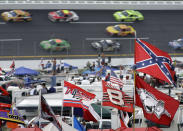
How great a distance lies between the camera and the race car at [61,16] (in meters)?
37.2

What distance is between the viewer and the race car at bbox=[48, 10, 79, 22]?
122ft

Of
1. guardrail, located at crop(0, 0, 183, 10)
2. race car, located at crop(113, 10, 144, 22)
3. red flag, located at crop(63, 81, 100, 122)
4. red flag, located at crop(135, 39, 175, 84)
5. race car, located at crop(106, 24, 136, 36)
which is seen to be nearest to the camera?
red flag, located at crop(135, 39, 175, 84)

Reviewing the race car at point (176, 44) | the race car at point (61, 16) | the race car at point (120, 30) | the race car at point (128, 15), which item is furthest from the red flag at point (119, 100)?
the race car at point (128, 15)

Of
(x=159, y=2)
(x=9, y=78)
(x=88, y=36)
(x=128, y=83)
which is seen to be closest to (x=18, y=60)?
(x=88, y=36)

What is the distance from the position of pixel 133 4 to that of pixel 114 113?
28.2 meters

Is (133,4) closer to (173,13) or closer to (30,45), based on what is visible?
(173,13)

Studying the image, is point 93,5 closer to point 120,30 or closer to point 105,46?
point 120,30

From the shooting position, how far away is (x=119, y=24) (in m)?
37.5

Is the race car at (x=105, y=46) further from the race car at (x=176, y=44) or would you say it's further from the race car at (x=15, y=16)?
the race car at (x=15, y=16)

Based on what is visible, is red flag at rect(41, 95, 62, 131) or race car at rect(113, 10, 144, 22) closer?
red flag at rect(41, 95, 62, 131)

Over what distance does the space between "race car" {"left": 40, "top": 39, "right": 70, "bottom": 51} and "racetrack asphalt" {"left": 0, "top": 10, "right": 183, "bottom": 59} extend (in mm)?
320

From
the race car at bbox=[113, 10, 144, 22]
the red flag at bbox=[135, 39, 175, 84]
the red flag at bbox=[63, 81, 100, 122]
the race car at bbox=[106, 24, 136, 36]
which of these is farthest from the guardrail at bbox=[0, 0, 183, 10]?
the red flag at bbox=[135, 39, 175, 84]

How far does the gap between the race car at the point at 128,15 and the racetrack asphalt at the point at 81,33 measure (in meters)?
0.44

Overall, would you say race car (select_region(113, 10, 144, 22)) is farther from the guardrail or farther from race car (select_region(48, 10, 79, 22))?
race car (select_region(48, 10, 79, 22))
